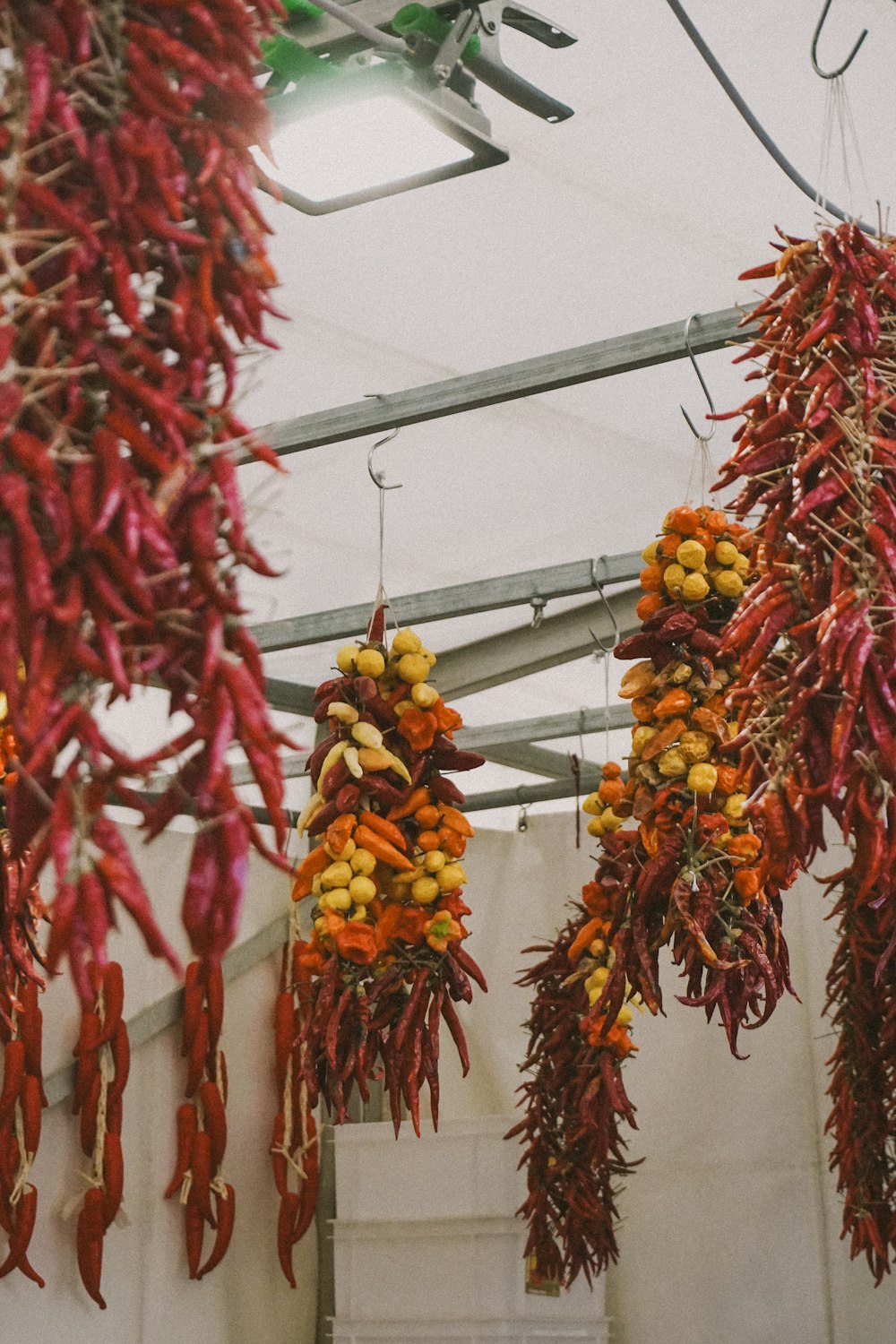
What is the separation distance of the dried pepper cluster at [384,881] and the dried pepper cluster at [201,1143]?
175 cm

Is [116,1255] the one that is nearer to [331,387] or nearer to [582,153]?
[331,387]

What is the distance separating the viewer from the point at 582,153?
3301mm

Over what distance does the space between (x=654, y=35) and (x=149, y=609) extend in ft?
7.00

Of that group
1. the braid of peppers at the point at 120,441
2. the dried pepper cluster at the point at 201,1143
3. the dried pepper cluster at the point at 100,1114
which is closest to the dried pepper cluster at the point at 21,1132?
the dried pepper cluster at the point at 100,1114

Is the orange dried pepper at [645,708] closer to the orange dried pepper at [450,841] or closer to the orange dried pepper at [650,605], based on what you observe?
the orange dried pepper at [650,605]

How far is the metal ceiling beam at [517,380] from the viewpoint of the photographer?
3199 millimetres

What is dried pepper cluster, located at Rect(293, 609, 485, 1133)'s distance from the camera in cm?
347

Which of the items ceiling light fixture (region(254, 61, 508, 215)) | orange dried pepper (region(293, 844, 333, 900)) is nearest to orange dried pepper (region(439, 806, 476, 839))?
orange dried pepper (region(293, 844, 333, 900))

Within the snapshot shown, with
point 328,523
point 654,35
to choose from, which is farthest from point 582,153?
point 328,523

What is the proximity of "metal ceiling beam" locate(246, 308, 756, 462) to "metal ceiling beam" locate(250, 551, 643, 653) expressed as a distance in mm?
699

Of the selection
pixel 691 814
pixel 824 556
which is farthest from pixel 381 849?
pixel 824 556

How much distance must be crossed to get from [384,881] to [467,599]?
3.91 ft

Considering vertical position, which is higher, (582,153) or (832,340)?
(582,153)

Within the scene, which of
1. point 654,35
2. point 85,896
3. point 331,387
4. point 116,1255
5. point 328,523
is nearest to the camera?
point 85,896
